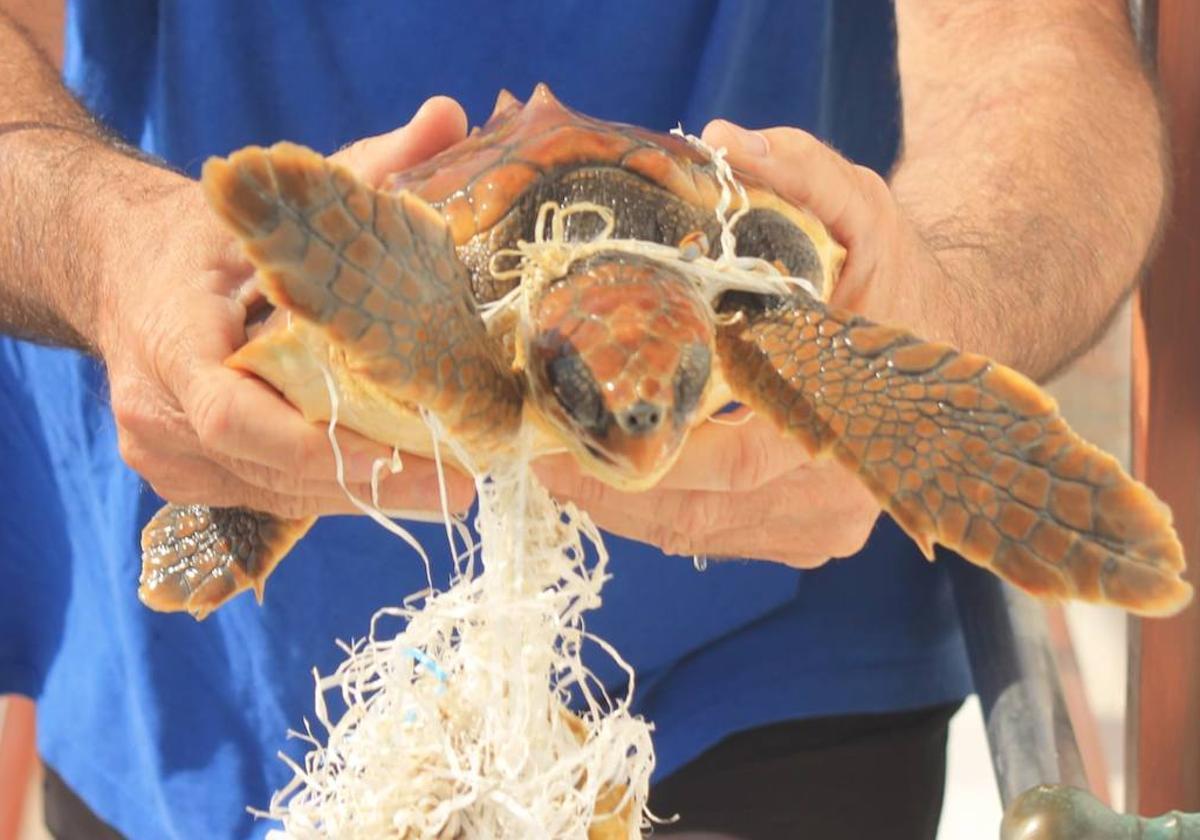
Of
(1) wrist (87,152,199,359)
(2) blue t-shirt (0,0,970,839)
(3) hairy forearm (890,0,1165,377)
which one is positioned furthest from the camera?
(2) blue t-shirt (0,0,970,839)

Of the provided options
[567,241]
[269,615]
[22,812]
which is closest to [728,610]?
[269,615]

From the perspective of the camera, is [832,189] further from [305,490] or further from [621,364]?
[305,490]

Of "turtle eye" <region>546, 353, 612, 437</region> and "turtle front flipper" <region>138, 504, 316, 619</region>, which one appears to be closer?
"turtle eye" <region>546, 353, 612, 437</region>

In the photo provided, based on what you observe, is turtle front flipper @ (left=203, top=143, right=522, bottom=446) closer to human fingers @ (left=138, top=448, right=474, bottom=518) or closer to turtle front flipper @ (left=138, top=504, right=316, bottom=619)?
human fingers @ (left=138, top=448, right=474, bottom=518)

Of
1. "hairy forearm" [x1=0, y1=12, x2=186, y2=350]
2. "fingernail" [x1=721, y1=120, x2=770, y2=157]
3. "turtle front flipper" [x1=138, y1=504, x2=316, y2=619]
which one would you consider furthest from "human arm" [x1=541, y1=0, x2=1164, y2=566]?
"hairy forearm" [x1=0, y1=12, x2=186, y2=350]

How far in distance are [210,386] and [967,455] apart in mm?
360

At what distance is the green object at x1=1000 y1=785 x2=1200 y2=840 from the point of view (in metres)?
0.66

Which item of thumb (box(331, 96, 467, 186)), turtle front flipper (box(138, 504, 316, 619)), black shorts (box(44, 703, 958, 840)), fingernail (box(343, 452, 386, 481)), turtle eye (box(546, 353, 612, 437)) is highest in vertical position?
thumb (box(331, 96, 467, 186))

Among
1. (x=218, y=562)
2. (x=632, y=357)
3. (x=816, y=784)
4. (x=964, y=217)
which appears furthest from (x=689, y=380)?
(x=816, y=784)

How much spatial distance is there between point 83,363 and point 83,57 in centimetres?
25

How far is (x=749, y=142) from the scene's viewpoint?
27.0 inches

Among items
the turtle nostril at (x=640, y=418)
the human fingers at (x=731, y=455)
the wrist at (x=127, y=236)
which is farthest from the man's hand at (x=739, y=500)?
the wrist at (x=127, y=236)

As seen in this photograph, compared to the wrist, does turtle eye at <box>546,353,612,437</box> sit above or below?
above

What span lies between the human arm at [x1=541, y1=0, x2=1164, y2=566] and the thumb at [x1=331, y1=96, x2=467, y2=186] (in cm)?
15
